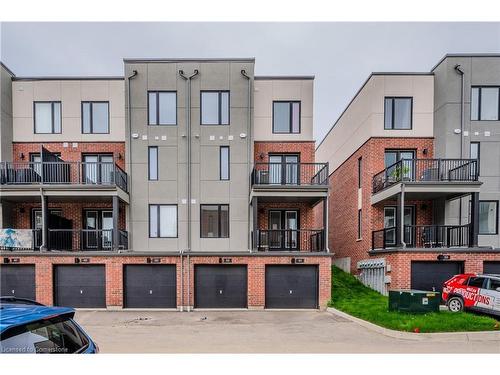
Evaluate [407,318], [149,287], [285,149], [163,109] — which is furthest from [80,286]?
[407,318]

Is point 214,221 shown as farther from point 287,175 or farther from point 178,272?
point 287,175

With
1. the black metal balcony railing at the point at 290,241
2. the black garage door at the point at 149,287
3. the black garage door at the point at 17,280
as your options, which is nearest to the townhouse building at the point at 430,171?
the black metal balcony railing at the point at 290,241

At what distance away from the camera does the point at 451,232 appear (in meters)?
14.9

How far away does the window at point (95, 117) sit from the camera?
617 inches

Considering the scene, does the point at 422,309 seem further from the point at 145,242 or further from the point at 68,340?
the point at 145,242

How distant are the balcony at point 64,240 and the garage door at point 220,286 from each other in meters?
3.84

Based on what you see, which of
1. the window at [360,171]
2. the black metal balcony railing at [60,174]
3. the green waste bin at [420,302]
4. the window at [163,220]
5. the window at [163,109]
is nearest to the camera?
the green waste bin at [420,302]

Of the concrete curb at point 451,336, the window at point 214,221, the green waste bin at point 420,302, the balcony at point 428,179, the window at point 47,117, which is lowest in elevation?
the concrete curb at point 451,336

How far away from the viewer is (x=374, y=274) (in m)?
15.2

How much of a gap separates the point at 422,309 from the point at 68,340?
975cm

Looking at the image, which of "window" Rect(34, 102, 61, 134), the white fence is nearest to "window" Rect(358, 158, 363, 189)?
the white fence

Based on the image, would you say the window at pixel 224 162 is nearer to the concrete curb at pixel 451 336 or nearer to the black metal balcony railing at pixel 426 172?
the black metal balcony railing at pixel 426 172

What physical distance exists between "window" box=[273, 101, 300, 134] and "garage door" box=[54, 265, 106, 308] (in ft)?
33.6

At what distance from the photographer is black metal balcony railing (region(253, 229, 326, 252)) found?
48.2ft
